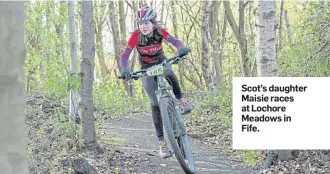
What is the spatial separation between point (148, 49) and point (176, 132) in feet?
3.59

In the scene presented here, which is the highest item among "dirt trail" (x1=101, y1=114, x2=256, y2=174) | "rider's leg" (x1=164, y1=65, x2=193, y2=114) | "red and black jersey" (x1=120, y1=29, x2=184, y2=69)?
"red and black jersey" (x1=120, y1=29, x2=184, y2=69)

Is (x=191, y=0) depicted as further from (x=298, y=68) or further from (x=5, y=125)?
(x=5, y=125)

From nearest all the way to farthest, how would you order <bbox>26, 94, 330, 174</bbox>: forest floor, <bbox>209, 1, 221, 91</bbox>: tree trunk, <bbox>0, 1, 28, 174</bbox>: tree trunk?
<bbox>0, 1, 28, 174</bbox>: tree trunk < <bbox>26, 94, 330, 174</bbox>: forest floor < <bbox>209, 1, 221, 91</bbox>: tree trunk

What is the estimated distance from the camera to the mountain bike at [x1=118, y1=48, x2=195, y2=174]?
5445 millimetres

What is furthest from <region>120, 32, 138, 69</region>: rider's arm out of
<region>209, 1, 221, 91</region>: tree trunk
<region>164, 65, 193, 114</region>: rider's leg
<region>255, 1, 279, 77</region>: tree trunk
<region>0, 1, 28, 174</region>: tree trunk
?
<region>209, 1, 221, 91</region>: tree trunk

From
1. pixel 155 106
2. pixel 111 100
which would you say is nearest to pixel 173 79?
pixel 155 106

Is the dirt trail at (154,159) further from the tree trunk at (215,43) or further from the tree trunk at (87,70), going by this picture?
the tree trunk at (215,43)

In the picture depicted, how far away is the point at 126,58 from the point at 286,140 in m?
2.34

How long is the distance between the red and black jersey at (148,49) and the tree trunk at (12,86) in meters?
4.12

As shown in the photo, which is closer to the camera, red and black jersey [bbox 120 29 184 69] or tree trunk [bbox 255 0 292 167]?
red and black jersey [bbox 120 29 184 69]

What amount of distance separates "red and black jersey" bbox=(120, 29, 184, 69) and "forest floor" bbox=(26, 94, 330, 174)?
1.50 meters

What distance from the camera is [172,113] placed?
5.66 m

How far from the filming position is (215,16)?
68.0 ft

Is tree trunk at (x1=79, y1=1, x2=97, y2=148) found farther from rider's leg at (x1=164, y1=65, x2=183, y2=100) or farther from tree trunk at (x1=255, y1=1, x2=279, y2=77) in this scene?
tree trunk at (x1=255, y1=1, x2=279, y2=77)
